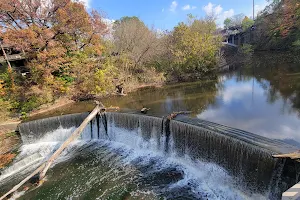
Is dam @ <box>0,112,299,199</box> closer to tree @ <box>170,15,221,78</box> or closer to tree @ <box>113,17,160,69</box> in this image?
tree @ <box>113,17,160,69</box>

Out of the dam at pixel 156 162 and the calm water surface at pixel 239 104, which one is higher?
the calm water surface at pixel 239 104

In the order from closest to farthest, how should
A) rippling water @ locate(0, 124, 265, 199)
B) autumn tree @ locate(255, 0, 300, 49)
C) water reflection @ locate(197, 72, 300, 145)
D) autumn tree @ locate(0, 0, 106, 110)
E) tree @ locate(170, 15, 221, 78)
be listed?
rippling water @ locate(0, 124, 265, 199), water reflection @ locate(197, 72, 300, 145), autumn tree @ locate(0, 0, 106, 110), tree @ locate(170, 15, 221, 78), autumn tree @ locate(255, 0, 300, 49)

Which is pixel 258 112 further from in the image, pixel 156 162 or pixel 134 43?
pixel 134 43

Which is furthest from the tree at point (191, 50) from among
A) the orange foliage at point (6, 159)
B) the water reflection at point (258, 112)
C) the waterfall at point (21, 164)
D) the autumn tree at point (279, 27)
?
the orange foliage at point (6, 159)

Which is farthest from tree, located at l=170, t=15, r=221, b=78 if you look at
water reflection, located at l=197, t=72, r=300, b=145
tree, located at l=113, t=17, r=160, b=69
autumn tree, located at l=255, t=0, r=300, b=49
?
autumn tree, located at l=255, t=0, r=300, b=49

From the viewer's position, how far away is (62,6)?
1387cm

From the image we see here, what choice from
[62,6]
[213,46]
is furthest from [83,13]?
[213,46]

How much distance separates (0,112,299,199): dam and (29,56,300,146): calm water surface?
1474 mm

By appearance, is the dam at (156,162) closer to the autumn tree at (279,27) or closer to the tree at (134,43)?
the tree at (134,43)

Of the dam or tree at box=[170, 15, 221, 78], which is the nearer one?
the dam

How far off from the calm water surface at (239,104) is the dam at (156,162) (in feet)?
4.84

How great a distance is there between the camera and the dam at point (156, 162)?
5105mm

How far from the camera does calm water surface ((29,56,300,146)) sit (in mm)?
7387

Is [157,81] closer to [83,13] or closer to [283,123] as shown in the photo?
[83,13]
